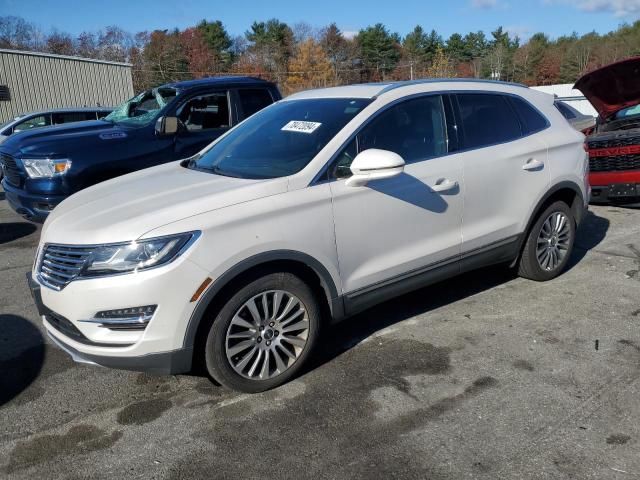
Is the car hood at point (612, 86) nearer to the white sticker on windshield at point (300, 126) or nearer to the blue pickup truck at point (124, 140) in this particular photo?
the blue pickup truck at point (124, 140)

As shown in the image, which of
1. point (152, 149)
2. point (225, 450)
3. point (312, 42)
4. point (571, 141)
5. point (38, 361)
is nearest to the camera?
point (225, 450)

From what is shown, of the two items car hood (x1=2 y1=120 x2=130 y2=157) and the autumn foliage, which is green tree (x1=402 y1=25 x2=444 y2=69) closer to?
the autumn foliage

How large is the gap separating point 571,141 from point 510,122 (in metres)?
0.77

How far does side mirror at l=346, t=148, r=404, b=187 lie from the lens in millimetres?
3414

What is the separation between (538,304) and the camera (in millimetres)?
4699

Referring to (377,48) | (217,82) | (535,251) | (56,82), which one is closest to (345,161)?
(535,251)

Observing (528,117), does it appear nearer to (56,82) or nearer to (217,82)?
(217,82)

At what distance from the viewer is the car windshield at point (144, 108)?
7.04m

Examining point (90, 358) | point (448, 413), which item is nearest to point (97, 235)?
point (90, 358)

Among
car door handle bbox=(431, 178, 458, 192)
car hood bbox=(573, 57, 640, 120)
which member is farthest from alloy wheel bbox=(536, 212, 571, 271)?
car hood bbox=(573, 57, 640, 120)

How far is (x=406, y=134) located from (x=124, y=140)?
3842 millimetres

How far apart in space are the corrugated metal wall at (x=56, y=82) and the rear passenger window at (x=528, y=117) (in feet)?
79.2

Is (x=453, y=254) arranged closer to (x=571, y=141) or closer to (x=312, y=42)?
(x=571, y=141)

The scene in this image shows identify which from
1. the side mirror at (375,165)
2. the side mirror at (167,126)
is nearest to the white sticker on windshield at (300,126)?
the side mirror at (375,165)
